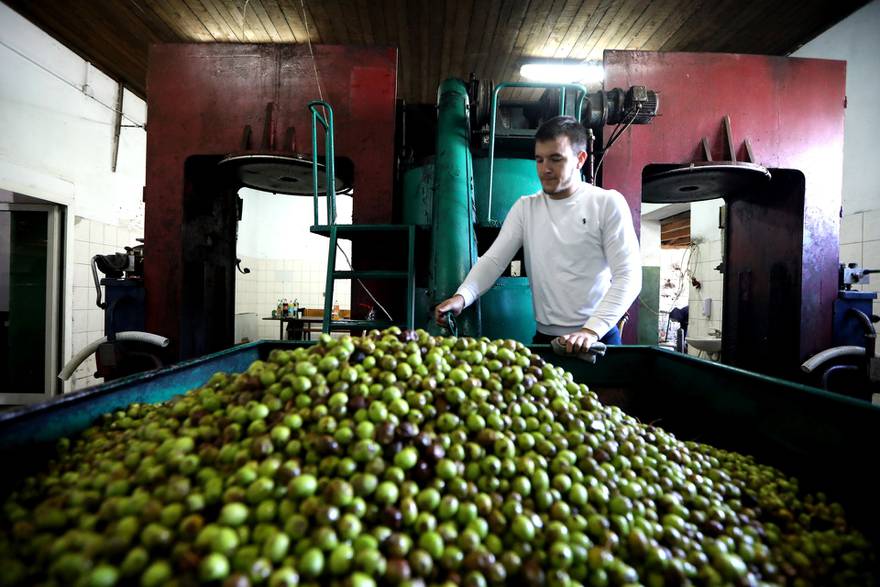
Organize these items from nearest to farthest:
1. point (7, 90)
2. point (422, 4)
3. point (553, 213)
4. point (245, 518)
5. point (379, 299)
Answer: point (245, 518)
point (553, 213)
point (379, 299)
point (7, 90)
point (422, 4)

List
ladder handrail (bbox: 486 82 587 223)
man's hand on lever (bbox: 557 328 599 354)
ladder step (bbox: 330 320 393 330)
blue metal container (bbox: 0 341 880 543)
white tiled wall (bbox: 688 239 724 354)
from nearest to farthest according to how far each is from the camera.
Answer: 1. blue metal container (bbox: 0 341 880 543)
2. man's hand on lever (bbox: 557 328 599 354)
3. ladder step (bbox: 330 320 393 330)
4. ladder handrail (bbox: 486 82 587 223)
5. white tiled wall (bbox: 688 239 724 354)

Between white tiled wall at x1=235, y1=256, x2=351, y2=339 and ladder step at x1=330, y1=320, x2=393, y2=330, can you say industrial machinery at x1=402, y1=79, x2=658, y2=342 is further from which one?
white tiled wall at x1=235, y1=256, x2=351, y2=339

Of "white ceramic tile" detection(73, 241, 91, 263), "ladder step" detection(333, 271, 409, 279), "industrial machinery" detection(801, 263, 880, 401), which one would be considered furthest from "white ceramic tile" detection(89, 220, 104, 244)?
"industrial machinery" detection(801, 263, 880, 401)

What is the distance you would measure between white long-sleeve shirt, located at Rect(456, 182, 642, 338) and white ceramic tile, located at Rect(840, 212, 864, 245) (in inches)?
181

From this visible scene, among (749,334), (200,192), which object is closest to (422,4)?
(200,192)

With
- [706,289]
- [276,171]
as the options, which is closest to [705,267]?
[706,289]

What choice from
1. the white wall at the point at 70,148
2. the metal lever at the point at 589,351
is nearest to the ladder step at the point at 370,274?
the metal lever at the point at 589,351

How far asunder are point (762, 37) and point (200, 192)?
7537 millimetres

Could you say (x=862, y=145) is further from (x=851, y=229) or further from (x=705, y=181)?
(x=705, y=181)

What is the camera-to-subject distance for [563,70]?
6.88m

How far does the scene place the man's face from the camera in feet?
7.20

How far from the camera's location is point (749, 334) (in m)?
4.11

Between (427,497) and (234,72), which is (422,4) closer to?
(234,72)

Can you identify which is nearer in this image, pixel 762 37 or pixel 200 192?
pixel 200 192
